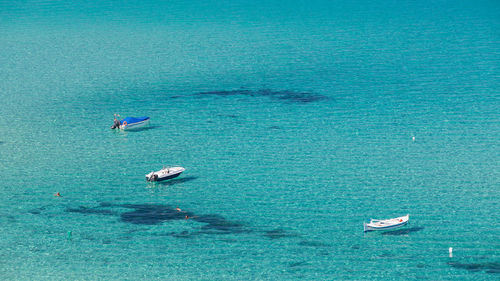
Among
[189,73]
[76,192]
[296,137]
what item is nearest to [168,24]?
[189,73]

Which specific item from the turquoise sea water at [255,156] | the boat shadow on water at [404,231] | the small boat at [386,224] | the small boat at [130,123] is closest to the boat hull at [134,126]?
the small boat at [130,123]

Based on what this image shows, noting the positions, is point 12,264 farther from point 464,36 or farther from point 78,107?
point 464,36

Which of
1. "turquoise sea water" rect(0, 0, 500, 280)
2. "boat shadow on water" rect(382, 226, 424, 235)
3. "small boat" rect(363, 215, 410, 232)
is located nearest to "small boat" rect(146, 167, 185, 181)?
"turquoise sea water" rect(0, 0, 500, 280)

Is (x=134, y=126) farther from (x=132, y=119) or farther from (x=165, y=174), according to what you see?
(x=165, y=174)

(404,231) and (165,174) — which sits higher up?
(165,174)

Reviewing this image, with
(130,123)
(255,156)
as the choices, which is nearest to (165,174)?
(255,156)
